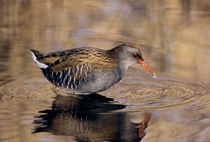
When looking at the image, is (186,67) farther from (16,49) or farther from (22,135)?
(22,135)

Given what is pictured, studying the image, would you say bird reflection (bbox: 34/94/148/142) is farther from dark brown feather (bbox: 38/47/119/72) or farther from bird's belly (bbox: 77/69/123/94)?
dark brown feather (bbox: 38/47/119/72)

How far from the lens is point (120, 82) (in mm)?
8680

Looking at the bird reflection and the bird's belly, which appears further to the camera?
the bird's belly

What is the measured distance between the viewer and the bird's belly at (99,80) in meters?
7.94

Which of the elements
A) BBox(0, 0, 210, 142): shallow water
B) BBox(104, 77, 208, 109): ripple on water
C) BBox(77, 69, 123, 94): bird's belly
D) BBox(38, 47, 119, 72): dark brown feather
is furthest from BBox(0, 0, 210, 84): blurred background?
BBox(77, 69, 123, 94): bird's belly

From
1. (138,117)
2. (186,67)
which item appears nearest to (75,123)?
(138,117)

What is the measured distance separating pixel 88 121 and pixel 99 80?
1.08m

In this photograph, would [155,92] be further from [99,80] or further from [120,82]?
[99,80]

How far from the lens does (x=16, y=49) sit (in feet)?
32.2

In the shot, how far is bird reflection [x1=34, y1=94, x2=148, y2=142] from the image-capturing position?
6.51m

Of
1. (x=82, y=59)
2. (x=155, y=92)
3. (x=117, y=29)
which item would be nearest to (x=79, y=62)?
(x=82, y=59)

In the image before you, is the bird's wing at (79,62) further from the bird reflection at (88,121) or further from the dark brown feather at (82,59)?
the bird reflection at (88,121)

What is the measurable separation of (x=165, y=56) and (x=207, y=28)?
1934mm

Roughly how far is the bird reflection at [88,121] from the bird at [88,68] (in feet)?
0.80
